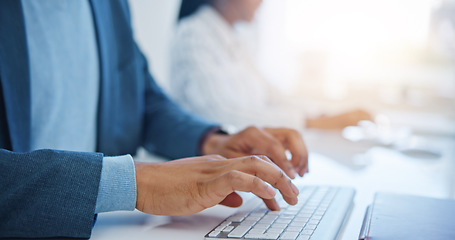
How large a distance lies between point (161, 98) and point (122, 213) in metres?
0.57

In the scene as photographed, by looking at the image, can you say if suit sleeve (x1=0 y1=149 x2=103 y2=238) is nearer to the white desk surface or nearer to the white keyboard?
the white desk surface

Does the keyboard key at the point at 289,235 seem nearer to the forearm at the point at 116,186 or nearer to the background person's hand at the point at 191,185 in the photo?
the background person's hand at the point at 191,185

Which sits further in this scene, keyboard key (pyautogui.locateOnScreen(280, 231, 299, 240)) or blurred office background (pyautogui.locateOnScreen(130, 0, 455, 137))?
blurred office background (pyautogui.locateOnScreen(130, 0, 455, 137))

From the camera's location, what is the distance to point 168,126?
116cm

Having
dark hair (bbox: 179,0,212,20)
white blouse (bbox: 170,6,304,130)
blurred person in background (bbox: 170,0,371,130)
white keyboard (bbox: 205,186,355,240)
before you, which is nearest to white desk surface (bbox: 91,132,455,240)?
white keyboard (bbox: 205,186,355,240)

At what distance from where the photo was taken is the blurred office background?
239cm

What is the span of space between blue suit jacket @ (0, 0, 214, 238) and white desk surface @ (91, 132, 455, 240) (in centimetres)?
7

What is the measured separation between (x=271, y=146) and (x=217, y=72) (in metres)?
1.31

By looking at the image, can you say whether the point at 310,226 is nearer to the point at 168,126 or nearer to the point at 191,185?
→ the point at 191,185

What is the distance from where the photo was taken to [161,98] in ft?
4.07

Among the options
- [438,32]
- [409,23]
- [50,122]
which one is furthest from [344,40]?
[50,122]

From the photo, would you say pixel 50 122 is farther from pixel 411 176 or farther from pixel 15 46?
pixel 411 176

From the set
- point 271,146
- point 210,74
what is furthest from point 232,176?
point 210,74

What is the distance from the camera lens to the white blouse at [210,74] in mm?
2018
